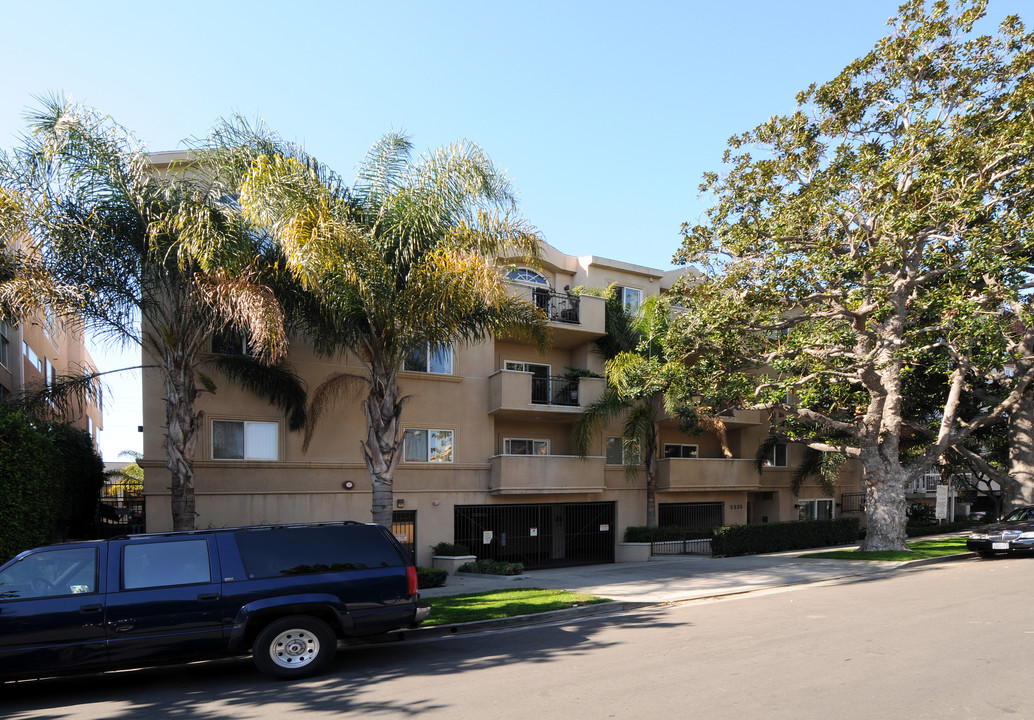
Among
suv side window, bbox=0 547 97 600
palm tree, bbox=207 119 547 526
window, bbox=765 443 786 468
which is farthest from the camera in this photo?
window, bbox=765 443 786 468

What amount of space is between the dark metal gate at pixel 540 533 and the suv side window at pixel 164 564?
45.3 feet

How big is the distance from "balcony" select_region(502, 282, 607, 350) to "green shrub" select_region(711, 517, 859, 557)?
7.13 metres

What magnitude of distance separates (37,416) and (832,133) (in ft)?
66.4

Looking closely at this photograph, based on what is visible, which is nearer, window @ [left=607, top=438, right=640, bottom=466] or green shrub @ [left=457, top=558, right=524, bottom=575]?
green shrub @ [left=457, top=558, right=524, bottom=575]

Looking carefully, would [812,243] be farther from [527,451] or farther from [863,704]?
[863,704]

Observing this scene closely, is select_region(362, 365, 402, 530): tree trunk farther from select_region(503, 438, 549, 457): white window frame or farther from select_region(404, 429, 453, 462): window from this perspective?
select_region(503, 438, 549, 457): white window frame

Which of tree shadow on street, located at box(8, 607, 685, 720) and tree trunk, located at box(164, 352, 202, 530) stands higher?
tree trunk, located at box(164, 352, 202, 530)

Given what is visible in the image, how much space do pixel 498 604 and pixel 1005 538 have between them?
14068 millimetres

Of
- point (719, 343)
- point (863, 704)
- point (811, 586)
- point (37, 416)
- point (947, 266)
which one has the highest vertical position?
point (947, 266)

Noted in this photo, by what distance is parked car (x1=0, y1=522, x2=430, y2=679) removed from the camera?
7.82 meters

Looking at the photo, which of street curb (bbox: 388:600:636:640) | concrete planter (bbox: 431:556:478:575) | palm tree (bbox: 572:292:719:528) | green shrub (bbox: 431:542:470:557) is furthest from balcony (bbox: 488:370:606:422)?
street curb (bbox: 388:600:636:640)

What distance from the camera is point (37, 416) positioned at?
15.2 meters

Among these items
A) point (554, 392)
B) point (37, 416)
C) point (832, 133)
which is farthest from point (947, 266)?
point (37, 416)

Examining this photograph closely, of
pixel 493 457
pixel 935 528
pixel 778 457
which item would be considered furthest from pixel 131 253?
pixel 935 528
